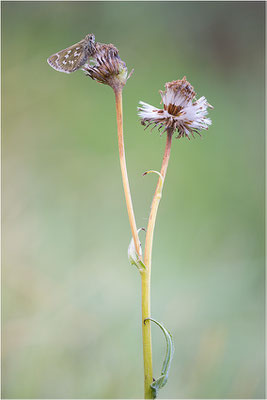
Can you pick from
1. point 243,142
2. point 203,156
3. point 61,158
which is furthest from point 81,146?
point 243,142

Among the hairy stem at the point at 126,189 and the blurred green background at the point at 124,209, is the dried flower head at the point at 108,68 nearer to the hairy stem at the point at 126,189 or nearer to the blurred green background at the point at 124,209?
the hairy stem at the point at 126,189

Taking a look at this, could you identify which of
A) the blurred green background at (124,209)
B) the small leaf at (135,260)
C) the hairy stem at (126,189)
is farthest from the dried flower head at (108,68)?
the blurred green background at (124,209)

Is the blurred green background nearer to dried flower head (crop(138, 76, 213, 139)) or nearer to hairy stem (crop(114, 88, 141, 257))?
hairy stem (crop(114, 88, 141, 257))

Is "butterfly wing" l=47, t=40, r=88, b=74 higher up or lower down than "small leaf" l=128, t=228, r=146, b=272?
higher up

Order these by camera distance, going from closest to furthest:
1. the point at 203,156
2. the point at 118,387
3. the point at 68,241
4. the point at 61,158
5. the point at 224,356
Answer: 1. the point at 118,387
2. the point at 224,356
3. the point at 68,241
4. the point at 61,158
5. the point at 203,156

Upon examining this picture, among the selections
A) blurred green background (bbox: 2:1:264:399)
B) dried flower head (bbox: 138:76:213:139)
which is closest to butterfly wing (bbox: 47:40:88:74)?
dried flower head (bbox: 138:76:213:139)

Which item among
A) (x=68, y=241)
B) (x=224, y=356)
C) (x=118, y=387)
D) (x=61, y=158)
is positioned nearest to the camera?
(x=118, y=387)

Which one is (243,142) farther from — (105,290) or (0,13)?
(0,13)
